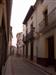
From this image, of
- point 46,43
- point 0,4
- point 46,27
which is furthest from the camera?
point 46,43

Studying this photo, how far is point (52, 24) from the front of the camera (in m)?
17.6

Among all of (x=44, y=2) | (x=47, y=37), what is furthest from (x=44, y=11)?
(x=47, y=37)

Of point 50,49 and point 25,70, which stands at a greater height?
point 50,49

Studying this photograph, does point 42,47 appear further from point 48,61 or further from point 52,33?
point 52,33

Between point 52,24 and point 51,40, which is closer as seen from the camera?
point 52,24

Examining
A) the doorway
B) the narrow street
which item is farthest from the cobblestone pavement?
the doorway

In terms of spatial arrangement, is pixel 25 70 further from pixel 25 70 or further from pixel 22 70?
pixel 22 70

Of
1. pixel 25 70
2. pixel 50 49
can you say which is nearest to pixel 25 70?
pixel 25 70

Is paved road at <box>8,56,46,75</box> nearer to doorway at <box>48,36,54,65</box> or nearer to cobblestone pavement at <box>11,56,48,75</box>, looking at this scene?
cobblestone pavement at <box>11,56,48,75</box>

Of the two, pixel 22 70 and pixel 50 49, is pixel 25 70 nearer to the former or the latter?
pixel 22 70

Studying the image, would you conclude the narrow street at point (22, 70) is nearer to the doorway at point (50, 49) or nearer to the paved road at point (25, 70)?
the paved road at point (25, 70)

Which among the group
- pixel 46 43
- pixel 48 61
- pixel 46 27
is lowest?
pixel 48 61

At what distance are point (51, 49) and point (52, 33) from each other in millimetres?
2013

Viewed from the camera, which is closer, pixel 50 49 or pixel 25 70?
pixel 25 70
